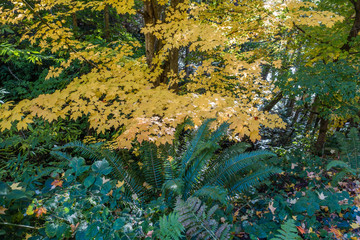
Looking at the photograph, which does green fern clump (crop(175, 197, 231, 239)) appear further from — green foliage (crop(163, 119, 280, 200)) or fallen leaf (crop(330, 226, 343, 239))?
fallen leaf (crop(330, 226, 343, 239))

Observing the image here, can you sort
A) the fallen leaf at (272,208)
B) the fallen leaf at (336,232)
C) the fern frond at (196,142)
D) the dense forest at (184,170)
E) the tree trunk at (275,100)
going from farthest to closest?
1. the tree trunk at (275,100)
2. the fern frond at (196,142)
3. the fallen leaf at (272,208)
4. the fallen leaf at (336,232)
5. the dense forest at (184,170)

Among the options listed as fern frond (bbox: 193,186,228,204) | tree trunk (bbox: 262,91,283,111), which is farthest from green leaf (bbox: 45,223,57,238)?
tree trunk (bbox: 262,91,283,111)

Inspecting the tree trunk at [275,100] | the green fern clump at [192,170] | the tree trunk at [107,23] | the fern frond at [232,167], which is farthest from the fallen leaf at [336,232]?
the tree trunk at [107,23]

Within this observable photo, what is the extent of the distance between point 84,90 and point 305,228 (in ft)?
10.2

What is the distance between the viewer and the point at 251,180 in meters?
2.02

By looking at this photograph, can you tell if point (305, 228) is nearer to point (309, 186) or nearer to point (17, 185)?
point (309, 186)

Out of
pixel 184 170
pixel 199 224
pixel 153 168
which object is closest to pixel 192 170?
pixel 184 170

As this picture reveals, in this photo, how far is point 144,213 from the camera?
1558 mm

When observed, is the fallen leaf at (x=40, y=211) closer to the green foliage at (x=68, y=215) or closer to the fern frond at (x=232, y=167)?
the green foliage at (x=68, y=215)

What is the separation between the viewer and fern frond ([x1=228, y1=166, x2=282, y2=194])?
6.46 ft

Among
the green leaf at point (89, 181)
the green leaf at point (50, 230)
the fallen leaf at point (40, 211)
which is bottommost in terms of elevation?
the green leaf at point (50, 230)

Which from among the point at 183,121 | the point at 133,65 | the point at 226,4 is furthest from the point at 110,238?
the point at 226,4

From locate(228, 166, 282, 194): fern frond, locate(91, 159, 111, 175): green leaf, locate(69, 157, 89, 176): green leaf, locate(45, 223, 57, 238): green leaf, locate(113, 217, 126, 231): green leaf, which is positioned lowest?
locate(228, 166, 282, 194): fern frond

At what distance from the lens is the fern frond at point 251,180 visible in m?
1.97
